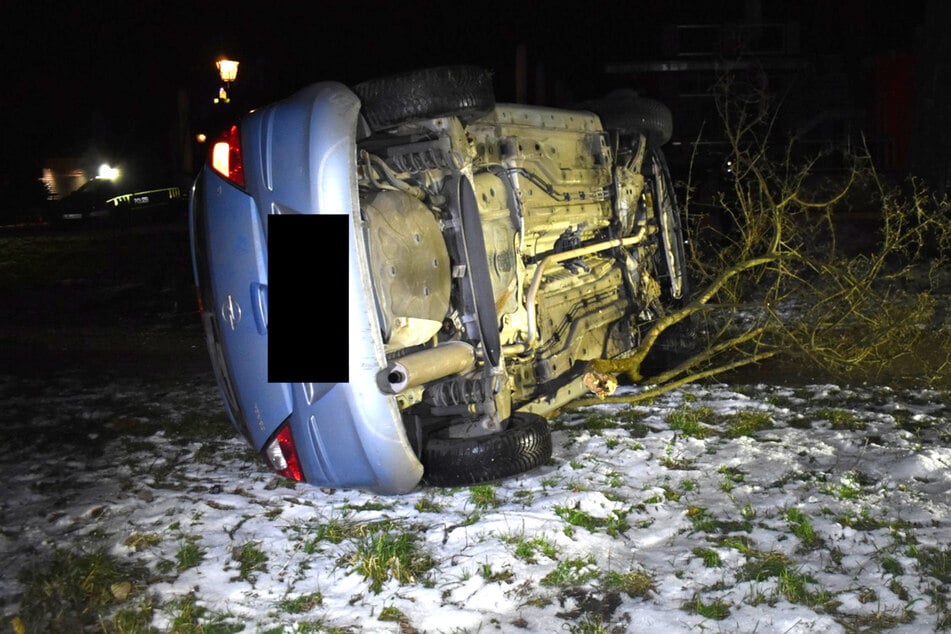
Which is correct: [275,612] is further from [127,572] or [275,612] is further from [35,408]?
[35,408]

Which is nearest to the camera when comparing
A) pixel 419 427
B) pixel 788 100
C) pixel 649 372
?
pixel 419 427

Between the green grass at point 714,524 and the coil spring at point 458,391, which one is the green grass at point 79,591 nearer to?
the coil spring at point 458,391

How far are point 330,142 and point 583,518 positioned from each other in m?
1.90

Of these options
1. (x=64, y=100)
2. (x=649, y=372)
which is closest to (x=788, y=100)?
(x=649, y=372)

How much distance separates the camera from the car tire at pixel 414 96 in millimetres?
4434

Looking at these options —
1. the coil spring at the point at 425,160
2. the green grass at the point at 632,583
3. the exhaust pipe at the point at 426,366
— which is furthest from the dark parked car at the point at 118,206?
the green grass at the point at 632,583

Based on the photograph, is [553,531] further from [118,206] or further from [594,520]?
[118,206]

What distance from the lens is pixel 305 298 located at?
4.10 meters

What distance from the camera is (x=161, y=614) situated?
3.46 meters

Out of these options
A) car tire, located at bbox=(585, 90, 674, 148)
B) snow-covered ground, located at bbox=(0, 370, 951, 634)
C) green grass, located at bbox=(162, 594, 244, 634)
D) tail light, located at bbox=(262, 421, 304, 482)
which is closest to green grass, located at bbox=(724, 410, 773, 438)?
snow-covered ground, located at bbox=(0, 370, 951, 634)

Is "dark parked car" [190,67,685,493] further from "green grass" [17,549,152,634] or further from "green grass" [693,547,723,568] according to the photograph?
"green grass" [693,547,723,568]

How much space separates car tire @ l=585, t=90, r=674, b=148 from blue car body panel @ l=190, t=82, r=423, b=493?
3.32 metres

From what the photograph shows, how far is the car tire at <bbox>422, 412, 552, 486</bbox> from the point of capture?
4.47 metres

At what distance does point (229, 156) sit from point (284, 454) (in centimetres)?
132
